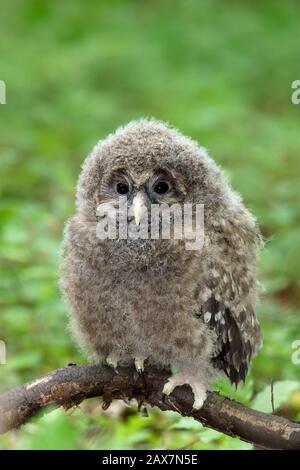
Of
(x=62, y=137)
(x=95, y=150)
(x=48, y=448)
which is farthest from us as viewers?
(x=62, y=137)

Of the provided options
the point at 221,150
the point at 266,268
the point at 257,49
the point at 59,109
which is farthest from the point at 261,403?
the point at 257,49

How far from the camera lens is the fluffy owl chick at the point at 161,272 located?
139 inches

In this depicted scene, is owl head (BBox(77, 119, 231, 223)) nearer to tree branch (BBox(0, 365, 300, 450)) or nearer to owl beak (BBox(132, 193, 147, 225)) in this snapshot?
owl beak (BBox(132, 193, 147, 225))

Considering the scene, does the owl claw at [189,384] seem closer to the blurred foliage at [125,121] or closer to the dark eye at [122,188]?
the blurred foliage at [125,121]

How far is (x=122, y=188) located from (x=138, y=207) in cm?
18

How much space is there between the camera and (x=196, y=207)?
3682 mm

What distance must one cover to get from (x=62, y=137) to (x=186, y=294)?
215 inches

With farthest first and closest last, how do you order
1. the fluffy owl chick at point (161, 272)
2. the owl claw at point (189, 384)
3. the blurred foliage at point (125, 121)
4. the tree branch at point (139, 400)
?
the blurred foliage at point (125, 121), the fluffy owl chick at point (161, 272), the owl claw at point (189, 384), the tree branch at point (139, 400)

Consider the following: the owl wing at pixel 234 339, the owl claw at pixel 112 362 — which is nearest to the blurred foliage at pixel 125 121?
the owl wing at pixel 234 339

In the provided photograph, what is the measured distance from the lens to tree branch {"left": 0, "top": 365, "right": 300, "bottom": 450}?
10.2 ft

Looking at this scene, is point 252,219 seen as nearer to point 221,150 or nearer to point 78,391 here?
point 78,391

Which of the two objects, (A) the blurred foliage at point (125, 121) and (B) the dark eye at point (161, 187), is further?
(A) the blurred foliage at point (125, 121)

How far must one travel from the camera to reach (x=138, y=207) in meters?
3.54

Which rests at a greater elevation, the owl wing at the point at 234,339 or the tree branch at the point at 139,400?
the owl wing at the point at 234,339
